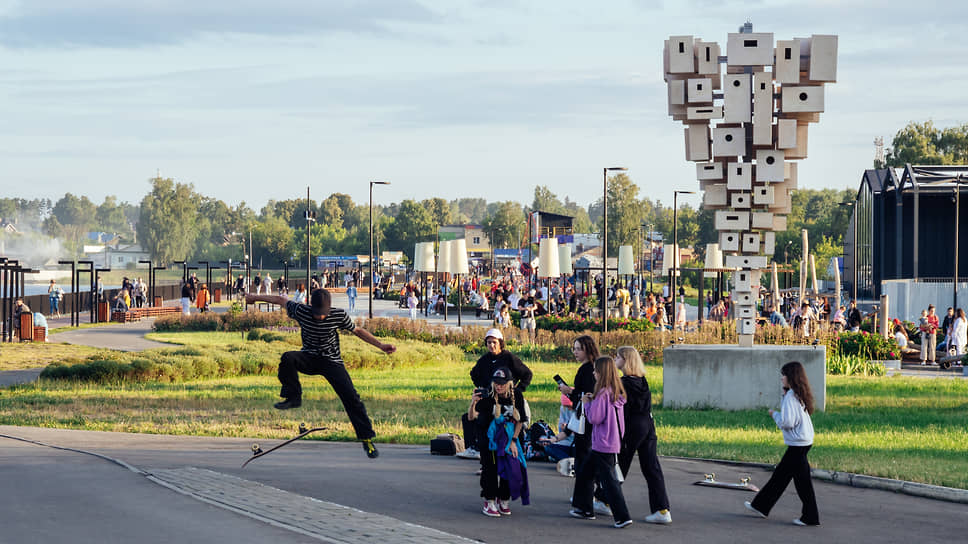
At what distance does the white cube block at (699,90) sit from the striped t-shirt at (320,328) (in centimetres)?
892

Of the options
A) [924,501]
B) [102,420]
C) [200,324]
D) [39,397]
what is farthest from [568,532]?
[200,324]

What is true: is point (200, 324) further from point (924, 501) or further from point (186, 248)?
point (186, 248)

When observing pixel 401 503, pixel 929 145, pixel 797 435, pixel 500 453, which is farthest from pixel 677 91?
pixel 929 145

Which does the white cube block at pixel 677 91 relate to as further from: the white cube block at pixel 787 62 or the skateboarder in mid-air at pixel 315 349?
the skateboarder in mid-air at pixel 315 349

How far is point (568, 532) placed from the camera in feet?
28.0

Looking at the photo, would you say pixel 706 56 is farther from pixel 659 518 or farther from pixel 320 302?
pixel 659 518

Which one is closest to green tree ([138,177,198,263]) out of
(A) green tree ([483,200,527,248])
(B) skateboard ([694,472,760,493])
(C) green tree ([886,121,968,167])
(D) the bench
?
(A) green tree ([483,200,527,248])

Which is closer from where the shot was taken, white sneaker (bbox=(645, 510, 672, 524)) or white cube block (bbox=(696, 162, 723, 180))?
white sneaker (bbox=(645, 510, 672, 524))

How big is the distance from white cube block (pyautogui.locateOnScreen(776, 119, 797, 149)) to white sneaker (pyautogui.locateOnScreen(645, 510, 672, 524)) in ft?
34.3

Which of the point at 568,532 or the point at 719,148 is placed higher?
the point at 719,148

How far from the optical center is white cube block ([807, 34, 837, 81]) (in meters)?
17.4

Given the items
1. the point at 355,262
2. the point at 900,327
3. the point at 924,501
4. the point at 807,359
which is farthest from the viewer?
the point at 355,262

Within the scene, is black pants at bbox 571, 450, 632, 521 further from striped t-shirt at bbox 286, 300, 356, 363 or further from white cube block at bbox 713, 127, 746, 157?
white cube block at bbox 713, 127, 746, 157

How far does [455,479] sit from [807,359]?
8539 mm
